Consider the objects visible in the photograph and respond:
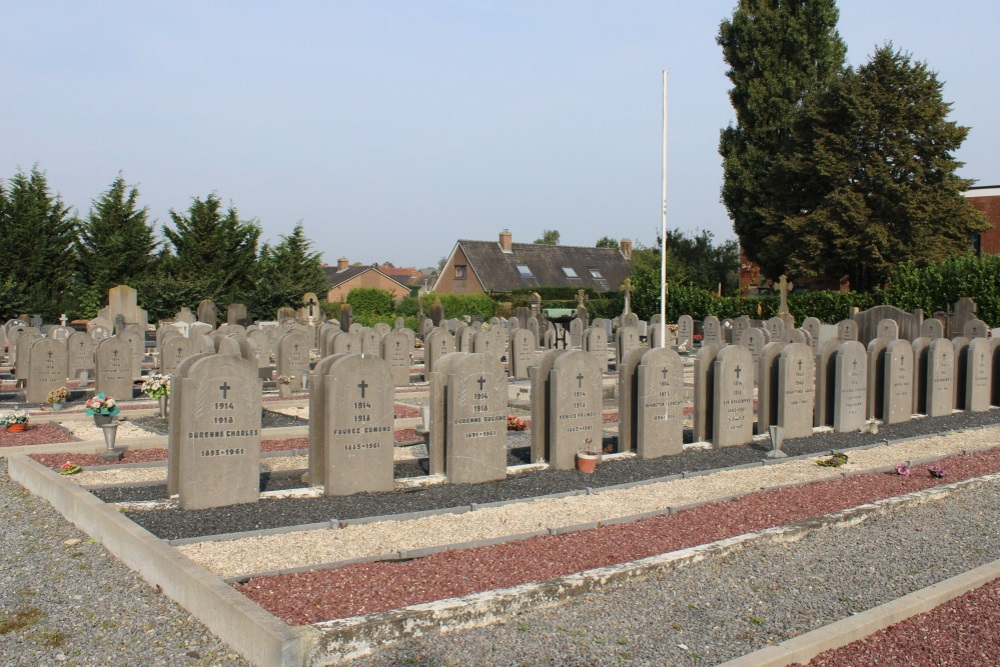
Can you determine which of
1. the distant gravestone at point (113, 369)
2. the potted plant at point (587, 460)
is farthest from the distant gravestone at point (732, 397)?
the distant gravestone at point (113, 369)

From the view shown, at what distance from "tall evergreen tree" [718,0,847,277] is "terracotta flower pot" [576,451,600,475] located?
34.0 meters

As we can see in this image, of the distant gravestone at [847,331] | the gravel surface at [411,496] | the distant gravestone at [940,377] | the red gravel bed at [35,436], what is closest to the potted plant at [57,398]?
the red gravel bed at [35,436]

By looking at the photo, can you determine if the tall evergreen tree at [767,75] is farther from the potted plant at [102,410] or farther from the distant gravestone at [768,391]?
the potted plant at [102,410]

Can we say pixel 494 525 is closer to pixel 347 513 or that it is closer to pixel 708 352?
pixel 347 513

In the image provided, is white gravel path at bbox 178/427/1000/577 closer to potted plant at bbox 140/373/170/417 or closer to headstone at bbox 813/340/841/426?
headstone at bbox 813/340/841/426

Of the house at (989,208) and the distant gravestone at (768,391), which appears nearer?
the distant gravestone at (768,391)

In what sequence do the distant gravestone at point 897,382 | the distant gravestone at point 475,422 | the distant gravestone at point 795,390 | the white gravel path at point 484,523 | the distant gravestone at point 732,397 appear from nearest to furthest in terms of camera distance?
the white gravel path at point 484,523
the distant gravestone at point 475,422
the distant gravestone at point 732,397
the distant gravestone at point 795,390
the distant gravestone at point 897,382

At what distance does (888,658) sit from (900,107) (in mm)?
37378

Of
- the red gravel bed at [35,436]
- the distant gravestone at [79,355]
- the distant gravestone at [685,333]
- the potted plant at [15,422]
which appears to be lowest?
the red gravel bed at [35,436]

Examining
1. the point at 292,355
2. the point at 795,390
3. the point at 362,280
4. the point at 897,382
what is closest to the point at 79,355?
the point at 292,355

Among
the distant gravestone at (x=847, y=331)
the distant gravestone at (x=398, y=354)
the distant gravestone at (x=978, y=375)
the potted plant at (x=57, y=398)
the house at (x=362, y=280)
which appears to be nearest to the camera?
the potted plant at (x=57, y=398)

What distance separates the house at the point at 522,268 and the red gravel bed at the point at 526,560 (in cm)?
4642

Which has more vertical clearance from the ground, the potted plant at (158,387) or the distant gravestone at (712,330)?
the distant gravestone at (712,330)

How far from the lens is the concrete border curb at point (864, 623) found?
15.9 ft
